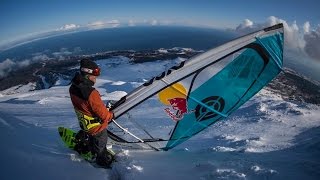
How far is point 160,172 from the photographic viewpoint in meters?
5.43

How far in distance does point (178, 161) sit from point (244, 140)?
2954 mm

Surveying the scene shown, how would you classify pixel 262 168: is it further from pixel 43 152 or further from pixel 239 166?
pixel 43 152

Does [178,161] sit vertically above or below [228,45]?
below

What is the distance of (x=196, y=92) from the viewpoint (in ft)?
20.3

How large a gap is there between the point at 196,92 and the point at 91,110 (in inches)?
90.1

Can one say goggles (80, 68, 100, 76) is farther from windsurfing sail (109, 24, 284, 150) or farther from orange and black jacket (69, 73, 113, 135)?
windsurfing sail (109, 24, 284, 150)

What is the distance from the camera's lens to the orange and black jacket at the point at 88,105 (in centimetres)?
509

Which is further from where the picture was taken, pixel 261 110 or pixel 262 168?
pixel 261 110

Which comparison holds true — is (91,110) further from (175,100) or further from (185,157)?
(185,157)

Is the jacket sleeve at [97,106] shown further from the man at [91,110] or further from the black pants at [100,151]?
the black pants at [100,151]

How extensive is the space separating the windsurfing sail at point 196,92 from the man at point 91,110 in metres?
0.76

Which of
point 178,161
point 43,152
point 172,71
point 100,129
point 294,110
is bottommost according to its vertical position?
point 294,110

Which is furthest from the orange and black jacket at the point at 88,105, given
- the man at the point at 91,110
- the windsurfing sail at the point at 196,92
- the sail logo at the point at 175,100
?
the sail logo at the point at 175,100

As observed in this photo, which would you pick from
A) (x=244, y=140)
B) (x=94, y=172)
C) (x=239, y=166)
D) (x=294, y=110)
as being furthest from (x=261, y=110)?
(x=94, y=172)
